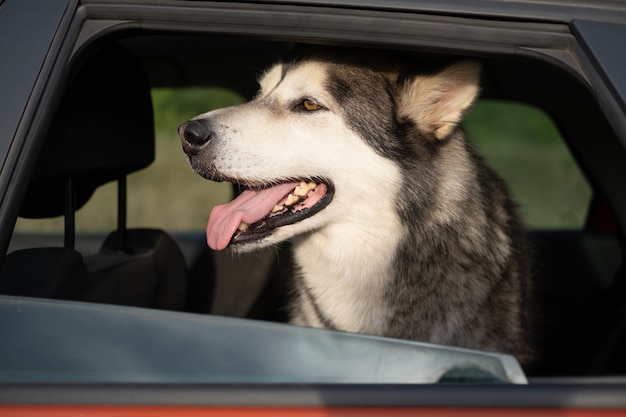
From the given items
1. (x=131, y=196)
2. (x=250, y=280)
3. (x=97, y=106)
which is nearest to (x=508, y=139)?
(x=131, y=196)

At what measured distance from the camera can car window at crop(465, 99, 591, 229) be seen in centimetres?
773

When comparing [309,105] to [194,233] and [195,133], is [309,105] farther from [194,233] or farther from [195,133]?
[194,233]

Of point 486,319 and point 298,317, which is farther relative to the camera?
point 298,317

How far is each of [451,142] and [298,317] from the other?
32.6 inches

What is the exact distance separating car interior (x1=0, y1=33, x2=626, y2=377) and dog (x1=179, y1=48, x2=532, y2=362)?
25 cm

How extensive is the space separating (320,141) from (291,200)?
0.68ft

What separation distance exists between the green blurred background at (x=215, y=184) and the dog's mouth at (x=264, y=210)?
107 inches

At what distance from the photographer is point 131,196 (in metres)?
7.36

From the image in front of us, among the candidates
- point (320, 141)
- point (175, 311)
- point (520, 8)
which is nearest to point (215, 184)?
point (320, 141)

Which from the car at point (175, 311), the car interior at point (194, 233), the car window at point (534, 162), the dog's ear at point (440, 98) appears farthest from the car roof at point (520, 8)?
the car window at point (534, 162)

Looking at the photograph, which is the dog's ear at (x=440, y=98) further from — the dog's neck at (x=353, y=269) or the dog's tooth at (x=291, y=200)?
the dog's tooth at (x=291, y=200)

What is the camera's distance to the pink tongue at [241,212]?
2.42m

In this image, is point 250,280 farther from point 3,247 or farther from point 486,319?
point 3,247

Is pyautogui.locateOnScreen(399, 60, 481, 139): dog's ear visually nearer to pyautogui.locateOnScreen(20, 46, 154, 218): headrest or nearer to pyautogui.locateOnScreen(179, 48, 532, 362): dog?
pyautogui.locateOnScreen(179, 48, 532, 362): dog
